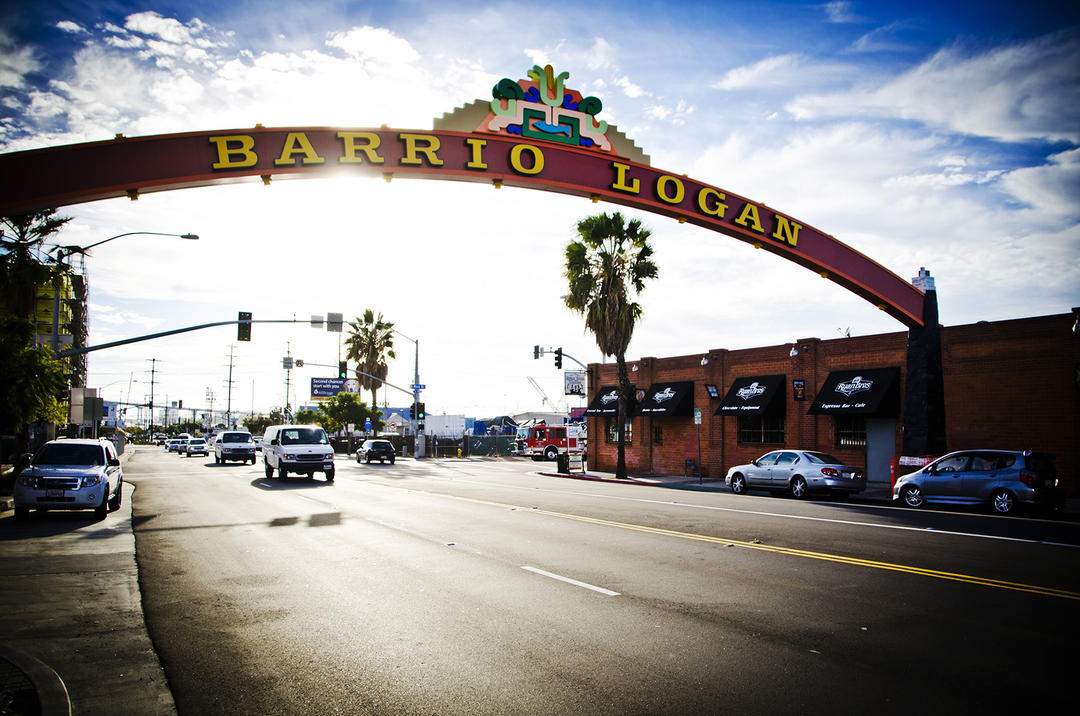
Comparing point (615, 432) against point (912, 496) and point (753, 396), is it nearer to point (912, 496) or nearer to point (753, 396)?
point (753, 396)

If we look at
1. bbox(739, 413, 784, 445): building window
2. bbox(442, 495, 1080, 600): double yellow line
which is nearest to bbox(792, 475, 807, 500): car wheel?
bbox(739, 413, 784, 445): building window

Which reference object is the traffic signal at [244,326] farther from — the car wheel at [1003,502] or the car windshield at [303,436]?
the car wheel at [1003,502]

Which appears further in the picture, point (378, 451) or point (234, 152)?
point (378, 451)

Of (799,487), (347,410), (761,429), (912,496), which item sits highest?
(347,410)

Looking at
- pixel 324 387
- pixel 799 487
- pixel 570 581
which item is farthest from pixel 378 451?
pixel 324 387

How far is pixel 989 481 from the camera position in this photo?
54.9ft

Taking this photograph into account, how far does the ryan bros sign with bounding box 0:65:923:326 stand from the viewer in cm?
1184

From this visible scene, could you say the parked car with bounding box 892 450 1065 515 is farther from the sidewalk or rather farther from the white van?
the white van

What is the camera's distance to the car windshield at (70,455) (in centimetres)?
1631

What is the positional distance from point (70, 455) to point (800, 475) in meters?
19.8

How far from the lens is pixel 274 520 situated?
50.5 ft

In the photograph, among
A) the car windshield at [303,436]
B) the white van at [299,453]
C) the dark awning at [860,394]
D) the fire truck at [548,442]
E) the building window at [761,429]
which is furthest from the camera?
the fire truck at [548,442]

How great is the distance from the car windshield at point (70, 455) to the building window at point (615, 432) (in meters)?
24.9

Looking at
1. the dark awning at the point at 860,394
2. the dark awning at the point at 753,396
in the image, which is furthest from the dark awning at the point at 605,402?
the dark awning at the point at 860,394
